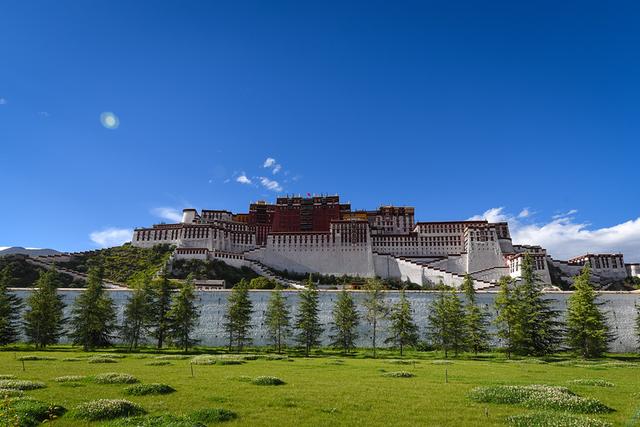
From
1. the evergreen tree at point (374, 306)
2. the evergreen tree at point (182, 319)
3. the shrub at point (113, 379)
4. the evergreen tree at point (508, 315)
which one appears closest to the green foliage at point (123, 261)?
the evergreen tree at point (182, 319)

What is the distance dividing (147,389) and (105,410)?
3.76 metres

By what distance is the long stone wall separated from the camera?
51.9 meters

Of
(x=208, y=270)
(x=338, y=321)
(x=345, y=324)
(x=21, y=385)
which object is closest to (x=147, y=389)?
(x=21, y=385)

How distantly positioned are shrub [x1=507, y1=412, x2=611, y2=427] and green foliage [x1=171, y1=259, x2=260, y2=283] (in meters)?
86.0

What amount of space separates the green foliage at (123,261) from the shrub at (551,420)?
85.6m

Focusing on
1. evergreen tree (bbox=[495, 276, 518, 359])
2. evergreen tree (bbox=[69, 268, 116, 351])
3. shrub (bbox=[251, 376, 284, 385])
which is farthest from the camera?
evergreen tree (bbox=[69, 268, 116, 351])

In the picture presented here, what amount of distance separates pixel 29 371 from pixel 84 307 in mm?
23667

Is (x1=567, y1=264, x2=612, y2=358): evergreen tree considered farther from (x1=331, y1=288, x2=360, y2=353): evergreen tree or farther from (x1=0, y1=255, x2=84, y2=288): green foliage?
(x1=0, y1=255, x2=84, y2=288): green foliage

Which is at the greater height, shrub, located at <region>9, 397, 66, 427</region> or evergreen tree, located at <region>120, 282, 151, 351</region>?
evergreen tree, located at <region>120, 282, 151, 351</region>

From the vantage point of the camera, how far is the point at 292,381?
20188mm

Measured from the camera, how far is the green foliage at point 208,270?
313 ft

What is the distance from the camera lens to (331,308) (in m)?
54.9

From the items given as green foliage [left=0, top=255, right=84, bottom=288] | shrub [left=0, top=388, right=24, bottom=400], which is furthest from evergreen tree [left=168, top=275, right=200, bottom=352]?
green foliage [left=0, top=255, right=84, bottom=288]

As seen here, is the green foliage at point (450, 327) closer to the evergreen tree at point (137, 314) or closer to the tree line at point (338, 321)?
the tree line at point (338, 321)
